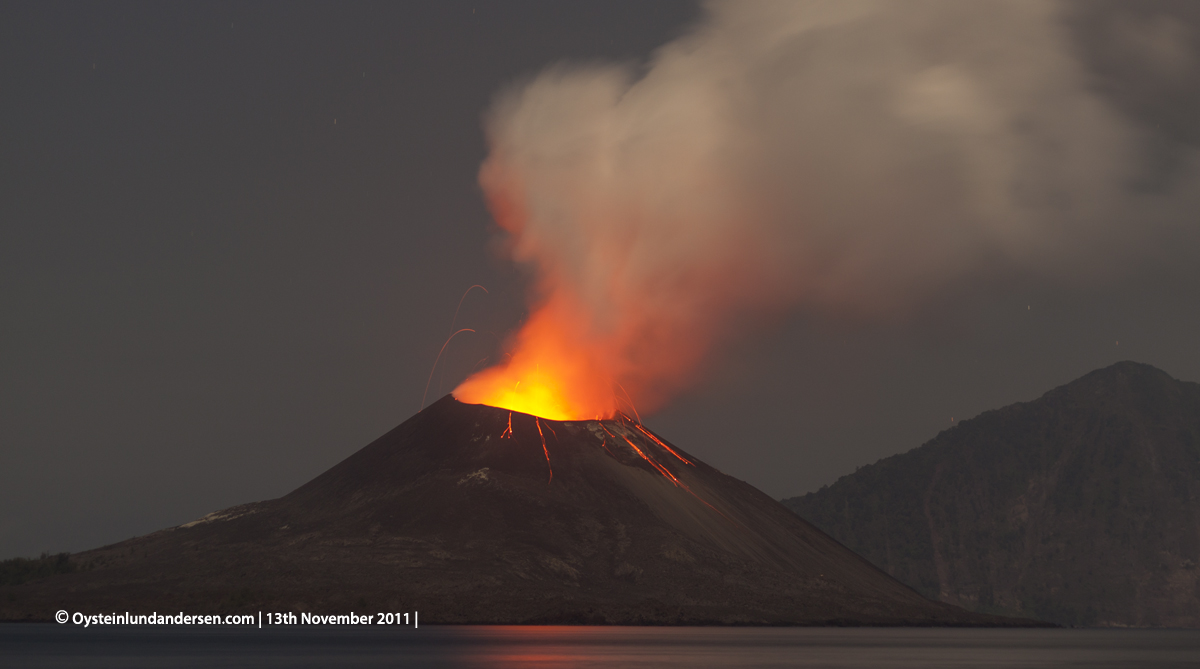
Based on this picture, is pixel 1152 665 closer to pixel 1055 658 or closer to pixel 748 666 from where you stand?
pixel 1055 658

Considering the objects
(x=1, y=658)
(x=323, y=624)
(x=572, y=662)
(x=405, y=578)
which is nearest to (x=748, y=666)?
(x=572, y=662)

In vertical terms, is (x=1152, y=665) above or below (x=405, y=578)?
below

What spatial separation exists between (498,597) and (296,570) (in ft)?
121

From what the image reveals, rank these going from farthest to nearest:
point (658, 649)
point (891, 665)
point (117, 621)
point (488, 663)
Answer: point (117, 621) → point (658, 649) → point (891, 665) → point (488, 663)

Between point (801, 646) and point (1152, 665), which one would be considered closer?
point (1152, 665)

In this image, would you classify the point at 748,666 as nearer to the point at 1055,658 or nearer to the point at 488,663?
the point at 488,663

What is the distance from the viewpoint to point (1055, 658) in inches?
4459

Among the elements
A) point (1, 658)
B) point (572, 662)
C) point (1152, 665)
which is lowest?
point (1152, 665)

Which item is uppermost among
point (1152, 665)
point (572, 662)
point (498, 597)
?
point (498, 597)

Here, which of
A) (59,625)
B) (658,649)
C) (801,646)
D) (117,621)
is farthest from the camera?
(117,621)

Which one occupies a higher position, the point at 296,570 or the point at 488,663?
the point at 296,570

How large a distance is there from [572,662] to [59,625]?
112268mm

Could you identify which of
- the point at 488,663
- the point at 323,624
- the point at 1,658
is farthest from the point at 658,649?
the point at 323,624

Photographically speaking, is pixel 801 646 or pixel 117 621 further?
pixel 117 621
